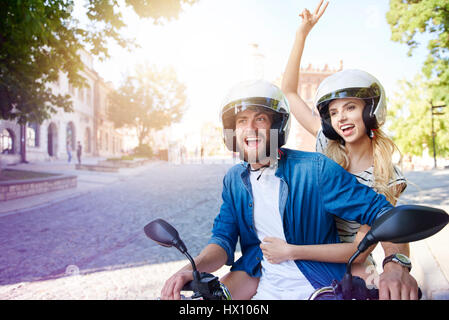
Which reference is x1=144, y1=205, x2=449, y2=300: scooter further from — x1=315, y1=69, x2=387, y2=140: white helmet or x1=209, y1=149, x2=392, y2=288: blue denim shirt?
x1=315, y1=69, x2=387, y2=140: white helmet

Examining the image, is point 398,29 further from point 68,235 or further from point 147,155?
point 147,155

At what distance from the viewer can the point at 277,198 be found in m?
1.38

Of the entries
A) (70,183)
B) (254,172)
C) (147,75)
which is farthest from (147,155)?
(254,172)

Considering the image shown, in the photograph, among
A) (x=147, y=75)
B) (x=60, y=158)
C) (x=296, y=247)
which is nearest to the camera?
(x=296, y=247)

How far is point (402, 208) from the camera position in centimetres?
80

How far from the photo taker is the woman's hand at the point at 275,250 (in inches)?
50.1

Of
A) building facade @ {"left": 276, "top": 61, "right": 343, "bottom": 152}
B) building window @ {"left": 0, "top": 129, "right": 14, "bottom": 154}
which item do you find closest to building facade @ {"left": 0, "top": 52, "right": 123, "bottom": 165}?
building window @ {"left": 0, "top": 129, "right": 14, "bottom": 154}

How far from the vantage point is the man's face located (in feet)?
4.29

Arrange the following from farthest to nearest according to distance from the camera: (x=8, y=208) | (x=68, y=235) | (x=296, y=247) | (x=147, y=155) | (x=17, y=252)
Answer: (x=147, y=155) < (x=8, y=208) < (x=68, y=235) < (x=17, y=252) < (x=296, y=247)

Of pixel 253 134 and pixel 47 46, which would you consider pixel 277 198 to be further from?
pixel 47 46

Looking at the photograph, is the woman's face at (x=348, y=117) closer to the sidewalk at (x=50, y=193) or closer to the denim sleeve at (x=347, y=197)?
the denim sleeve at (x=347, y=197)

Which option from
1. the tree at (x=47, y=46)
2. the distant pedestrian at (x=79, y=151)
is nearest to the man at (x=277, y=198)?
the tree at (x=47, y=46)

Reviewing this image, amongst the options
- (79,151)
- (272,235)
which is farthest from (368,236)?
(79,151)

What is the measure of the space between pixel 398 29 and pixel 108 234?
11249mm
